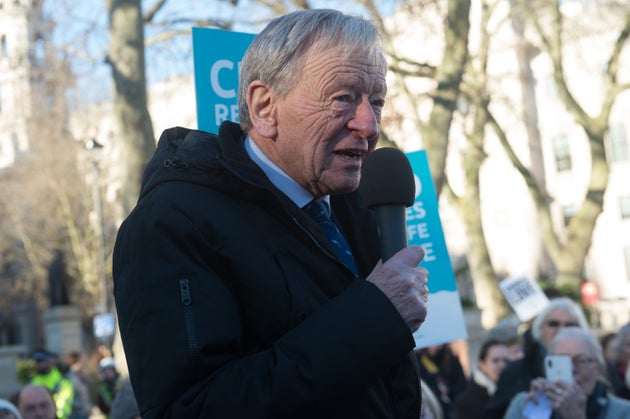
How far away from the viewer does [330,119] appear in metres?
2.47

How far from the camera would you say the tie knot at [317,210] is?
262 centimetres

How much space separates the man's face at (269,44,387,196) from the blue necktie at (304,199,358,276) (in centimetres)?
10

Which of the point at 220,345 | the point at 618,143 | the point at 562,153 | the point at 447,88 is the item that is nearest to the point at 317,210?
the point at 220,345

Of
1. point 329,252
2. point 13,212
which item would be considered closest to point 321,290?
point 329,252

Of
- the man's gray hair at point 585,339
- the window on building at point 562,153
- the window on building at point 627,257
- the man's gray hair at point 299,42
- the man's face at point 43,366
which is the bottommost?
the window on building at point 627,257

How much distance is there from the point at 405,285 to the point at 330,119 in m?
0.41

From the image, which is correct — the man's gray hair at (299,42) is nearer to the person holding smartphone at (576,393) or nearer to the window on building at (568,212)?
the person holding smartphone at (576,393)

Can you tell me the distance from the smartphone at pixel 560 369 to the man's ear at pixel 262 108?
3.28 meters

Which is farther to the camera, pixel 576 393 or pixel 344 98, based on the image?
pixel 576 393

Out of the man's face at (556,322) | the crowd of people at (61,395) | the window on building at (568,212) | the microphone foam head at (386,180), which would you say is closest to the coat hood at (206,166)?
the microphone foam head at (386,180)

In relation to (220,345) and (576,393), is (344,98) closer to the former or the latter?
(220,345)

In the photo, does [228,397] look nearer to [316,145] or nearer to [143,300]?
[143,300]

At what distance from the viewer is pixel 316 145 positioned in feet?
8.22

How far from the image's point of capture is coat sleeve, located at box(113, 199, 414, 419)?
7.26ft
